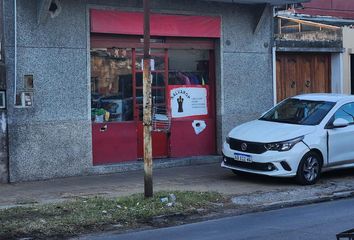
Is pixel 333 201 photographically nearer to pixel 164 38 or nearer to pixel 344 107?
pixel 344 107

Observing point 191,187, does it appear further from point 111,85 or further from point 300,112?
point 111,85

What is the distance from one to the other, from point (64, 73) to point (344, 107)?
5.66 meters

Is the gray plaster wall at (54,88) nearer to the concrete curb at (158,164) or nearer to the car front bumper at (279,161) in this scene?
the concrete curb at (158,164)

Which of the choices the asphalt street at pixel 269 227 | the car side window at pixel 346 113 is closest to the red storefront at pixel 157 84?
the car side window at pixel 346 113

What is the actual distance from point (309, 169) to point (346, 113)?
1.59 m

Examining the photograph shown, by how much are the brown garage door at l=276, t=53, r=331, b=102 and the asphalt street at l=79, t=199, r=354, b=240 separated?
7.05 meters

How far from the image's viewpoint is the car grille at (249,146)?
1112 cm

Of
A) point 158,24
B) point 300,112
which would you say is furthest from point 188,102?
point 300,112

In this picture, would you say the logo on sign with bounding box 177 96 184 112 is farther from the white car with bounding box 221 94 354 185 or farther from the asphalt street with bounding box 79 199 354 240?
the asphalt street with bounding box 79 199 354 240

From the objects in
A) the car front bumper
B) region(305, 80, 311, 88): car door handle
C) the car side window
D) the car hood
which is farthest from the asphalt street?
region(305, 80, 311, 88): car door handle

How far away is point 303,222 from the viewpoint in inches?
331

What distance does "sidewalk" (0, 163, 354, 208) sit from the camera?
1013 cm

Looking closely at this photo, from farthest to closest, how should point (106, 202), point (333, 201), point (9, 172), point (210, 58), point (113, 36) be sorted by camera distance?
point (210, 58) < point (113, 36) < point (9, 172) < point (333, 201) < point (106, 202)

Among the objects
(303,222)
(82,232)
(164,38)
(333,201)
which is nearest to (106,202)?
(82,232)
